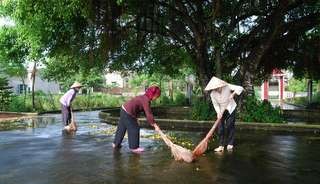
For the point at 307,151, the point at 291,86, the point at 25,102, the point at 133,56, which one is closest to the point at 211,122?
the point at 307,151

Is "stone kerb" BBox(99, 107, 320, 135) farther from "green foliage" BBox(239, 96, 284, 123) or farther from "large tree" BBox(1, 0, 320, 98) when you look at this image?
"large tree" BBox(1, 0, 320, 98)

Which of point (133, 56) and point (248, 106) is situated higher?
point (133, 56)

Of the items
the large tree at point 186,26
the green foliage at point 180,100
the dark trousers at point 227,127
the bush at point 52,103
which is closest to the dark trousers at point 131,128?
the dark trousers at point 227,127

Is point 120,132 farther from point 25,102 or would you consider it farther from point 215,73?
point 25,102

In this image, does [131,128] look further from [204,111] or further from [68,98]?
[204,111]

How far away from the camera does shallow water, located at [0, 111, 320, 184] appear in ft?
29.2

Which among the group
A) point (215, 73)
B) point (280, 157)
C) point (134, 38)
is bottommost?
point (280, 157)

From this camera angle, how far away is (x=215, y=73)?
858 inches

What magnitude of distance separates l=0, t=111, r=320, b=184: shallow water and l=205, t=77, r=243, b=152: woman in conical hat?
15.7 inches

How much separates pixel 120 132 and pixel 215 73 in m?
10.2

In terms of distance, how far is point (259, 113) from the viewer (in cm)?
1905

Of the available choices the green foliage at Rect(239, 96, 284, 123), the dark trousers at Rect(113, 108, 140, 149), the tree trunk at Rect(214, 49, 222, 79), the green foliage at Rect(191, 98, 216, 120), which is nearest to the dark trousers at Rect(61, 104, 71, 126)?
the green foliage at Rect(191, 98, 216, 120)

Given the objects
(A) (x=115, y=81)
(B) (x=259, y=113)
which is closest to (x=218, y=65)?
(B) (x=259, y=113)

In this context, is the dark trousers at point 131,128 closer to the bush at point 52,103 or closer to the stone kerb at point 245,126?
the stone kerb at point 245,126
